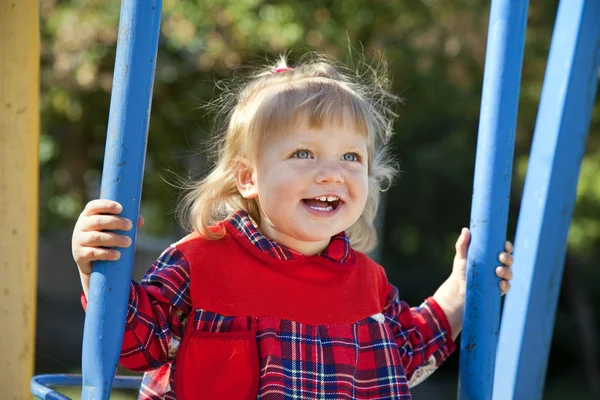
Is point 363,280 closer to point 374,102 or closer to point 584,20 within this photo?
point 374,102

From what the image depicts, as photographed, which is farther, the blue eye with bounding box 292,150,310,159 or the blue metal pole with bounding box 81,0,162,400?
the blue eye with bounding box 292,150,310,159

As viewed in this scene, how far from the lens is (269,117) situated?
2160 millimetres

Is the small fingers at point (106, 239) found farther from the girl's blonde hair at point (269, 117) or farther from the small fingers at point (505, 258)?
the small fingers at point (505, 258)

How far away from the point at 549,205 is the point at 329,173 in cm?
68

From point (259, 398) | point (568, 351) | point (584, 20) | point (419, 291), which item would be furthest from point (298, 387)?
point (568, 351)

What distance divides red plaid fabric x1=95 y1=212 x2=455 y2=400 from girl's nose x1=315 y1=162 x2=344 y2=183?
21 cm

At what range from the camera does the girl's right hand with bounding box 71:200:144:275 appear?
172 centimetres

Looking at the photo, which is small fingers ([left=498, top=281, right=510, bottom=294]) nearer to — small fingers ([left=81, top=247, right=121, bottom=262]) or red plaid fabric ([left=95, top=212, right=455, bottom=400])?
red plaid fabric ([left=95, top=212, right=455, bottom=400])

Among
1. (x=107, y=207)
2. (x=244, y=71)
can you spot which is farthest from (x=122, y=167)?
(x=244, y=71)

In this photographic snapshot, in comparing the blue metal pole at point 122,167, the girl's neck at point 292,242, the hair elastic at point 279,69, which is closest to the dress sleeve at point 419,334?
the girl's neck at point 292,242

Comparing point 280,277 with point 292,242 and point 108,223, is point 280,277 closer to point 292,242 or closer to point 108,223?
point 292,242

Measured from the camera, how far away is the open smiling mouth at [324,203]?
2.13 meters

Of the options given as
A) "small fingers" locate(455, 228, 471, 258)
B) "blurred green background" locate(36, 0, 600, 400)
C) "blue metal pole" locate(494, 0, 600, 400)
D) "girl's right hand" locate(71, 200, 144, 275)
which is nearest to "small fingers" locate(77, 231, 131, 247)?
"girl's right hand" locate(71, 200, 144, 275)

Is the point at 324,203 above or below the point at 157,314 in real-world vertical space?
above
